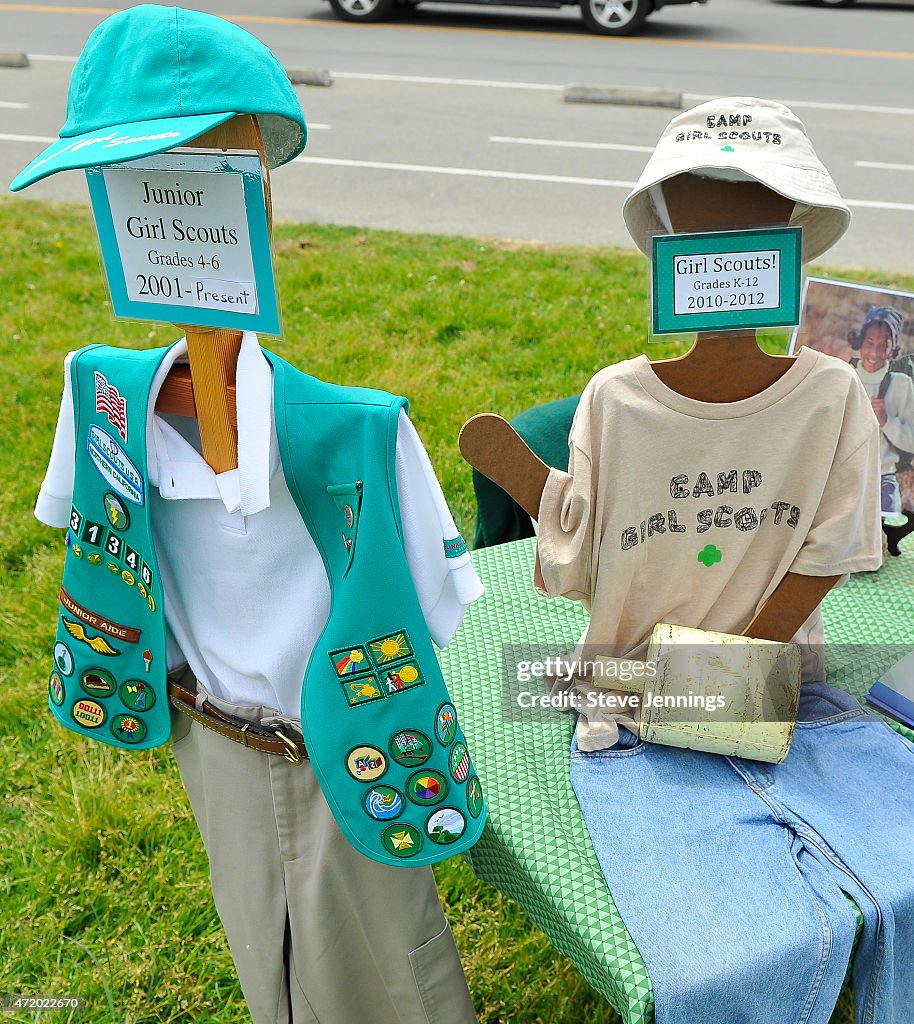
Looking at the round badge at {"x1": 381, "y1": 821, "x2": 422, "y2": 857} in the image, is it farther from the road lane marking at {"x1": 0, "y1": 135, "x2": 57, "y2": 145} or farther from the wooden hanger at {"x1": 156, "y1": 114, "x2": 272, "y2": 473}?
the road lane marking at {"x1": 0, "y1": 135, "x2": 57, "y2": 145}

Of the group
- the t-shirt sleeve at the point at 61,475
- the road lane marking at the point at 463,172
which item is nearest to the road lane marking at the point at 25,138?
the road lane marking at the point at 463,172

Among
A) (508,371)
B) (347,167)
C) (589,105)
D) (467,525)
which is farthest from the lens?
(589,105)

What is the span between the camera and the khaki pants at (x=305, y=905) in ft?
4.35

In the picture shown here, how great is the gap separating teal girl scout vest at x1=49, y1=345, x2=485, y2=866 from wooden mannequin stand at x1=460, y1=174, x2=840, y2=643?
0.89 feet

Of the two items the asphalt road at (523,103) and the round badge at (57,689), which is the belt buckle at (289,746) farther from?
the asphalt road at (523,103)

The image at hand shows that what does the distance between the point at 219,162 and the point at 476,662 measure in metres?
1.17

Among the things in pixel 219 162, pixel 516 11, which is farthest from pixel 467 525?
pixel 516 11

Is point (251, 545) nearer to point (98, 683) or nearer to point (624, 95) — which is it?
point (98, 683)

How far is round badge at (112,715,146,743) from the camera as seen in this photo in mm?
1333

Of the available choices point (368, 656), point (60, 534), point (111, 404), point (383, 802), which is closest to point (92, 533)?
point (111, 404)

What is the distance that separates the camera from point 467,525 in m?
3.20

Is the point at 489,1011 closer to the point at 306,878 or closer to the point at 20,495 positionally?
the point at 306,878

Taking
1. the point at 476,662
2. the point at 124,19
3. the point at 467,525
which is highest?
the point at 124,19

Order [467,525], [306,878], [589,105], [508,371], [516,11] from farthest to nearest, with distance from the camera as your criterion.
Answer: [516,11] < [589,105] < [508,371] < [467,525] < [306,878]
